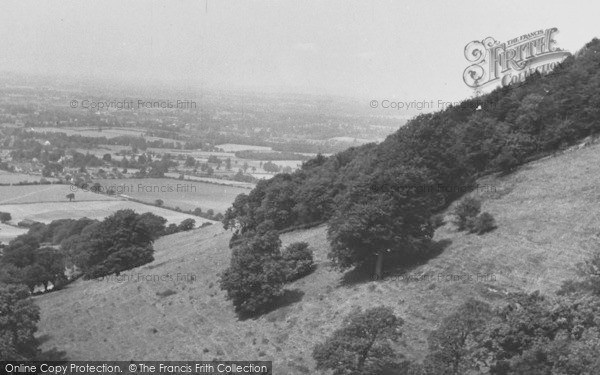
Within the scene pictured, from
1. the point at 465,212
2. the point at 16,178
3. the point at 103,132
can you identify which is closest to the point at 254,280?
the point at 465,212

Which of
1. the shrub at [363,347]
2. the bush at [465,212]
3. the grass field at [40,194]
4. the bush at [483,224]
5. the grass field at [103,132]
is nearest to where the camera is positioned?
the shrub at [363,347]

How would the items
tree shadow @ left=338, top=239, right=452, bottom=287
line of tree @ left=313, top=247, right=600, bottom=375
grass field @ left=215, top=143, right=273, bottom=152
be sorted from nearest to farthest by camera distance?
line of tree @ left=313, top=247, right=600, bottom=375 < tree shadow @ left=338, top=239, right=452, bottom=287 < grass field @ left=215, top=143, right=273, bottom=152

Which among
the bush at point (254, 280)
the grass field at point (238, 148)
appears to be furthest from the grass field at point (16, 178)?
the bush at point (254, 280)

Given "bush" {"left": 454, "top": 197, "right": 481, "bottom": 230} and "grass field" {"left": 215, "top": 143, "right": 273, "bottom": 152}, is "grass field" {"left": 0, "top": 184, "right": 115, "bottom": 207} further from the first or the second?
"bush" {"left": 454, "top": 197, "right": 481, "bottom": 230}

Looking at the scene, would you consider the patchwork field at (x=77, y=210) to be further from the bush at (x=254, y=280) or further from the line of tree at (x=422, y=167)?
the bush at (x=254, y=280)

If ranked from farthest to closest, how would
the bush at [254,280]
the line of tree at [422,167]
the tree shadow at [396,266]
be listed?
the bush at [254,280], the line of tree at [422,167], the tree shadow at [396,266]

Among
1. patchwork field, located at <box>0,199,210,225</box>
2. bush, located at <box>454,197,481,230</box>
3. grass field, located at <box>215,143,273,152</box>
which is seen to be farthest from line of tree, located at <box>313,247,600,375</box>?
grass field, located at <box>215,143,273,152</box>

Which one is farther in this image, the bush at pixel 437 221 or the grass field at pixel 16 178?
the grass field at pixel 16 178
